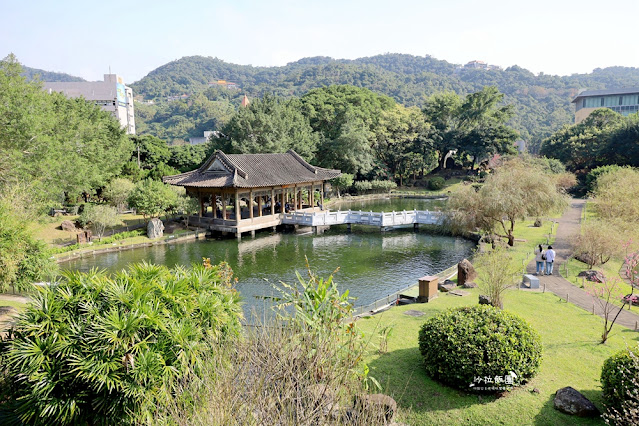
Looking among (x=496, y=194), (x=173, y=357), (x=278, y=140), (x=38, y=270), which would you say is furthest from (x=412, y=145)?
(x=173, y=357)

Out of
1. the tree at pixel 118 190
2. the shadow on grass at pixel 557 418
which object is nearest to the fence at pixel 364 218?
the tree at pixel 118 190

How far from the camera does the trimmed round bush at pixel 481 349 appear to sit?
245 inches

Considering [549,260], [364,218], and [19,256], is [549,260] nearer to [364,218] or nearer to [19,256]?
[364,218]

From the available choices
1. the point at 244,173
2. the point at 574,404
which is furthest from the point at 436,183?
the point at 574,404

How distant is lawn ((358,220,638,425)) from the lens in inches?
234

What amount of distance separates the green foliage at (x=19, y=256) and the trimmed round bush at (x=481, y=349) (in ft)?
29.2

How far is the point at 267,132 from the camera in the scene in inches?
1390

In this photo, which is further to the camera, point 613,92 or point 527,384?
point 613,92

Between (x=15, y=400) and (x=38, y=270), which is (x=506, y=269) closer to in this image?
(x=15, y=400)

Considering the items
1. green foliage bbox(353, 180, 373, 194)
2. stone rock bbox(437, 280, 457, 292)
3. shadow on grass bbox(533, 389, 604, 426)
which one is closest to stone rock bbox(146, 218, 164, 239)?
stone rock bbox(437, 280, 457, 292)

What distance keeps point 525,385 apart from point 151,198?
2039 centimetres

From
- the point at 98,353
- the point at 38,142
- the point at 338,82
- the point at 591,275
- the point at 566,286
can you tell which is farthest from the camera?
the point at 338,82

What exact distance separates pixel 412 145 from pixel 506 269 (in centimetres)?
3593

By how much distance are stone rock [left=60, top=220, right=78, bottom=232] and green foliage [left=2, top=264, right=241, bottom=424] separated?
780 inches
